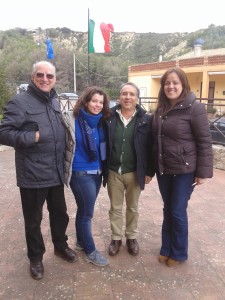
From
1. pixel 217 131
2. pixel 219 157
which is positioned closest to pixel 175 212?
pixel 219 157

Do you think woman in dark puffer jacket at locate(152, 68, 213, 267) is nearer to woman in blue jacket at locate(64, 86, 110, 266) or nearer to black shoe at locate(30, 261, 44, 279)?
woman in blue jacket at locate(64, 86, 110, 266)

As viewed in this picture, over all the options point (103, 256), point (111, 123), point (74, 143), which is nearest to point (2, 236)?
point (103, 256)

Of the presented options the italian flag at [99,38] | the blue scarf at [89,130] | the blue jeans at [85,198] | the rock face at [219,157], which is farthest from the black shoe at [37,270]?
the italian flag at [99,38]

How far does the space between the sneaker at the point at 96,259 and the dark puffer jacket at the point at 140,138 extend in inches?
28.5

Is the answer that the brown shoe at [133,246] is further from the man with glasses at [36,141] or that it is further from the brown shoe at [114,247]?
the man with glasses at [36,141]

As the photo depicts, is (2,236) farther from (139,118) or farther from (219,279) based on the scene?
(219,279)

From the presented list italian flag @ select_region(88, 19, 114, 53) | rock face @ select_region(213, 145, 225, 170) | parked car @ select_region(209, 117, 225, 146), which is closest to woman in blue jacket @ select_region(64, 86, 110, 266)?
rock face @ select_region(213, 145, 225, 170)

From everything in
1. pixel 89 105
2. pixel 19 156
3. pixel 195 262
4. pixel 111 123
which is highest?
pixel 89 105

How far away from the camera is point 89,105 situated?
7.72 ft

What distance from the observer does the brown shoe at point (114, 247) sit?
9.20 ft

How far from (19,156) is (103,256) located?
4.10 feet

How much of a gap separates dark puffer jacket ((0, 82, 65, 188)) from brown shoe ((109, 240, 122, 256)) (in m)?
0.92

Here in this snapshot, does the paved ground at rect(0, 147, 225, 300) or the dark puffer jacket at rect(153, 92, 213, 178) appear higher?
the dark puffer jacket at rect(153, 92, 213, 178)

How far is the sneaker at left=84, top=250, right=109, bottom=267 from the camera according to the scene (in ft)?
8.59
